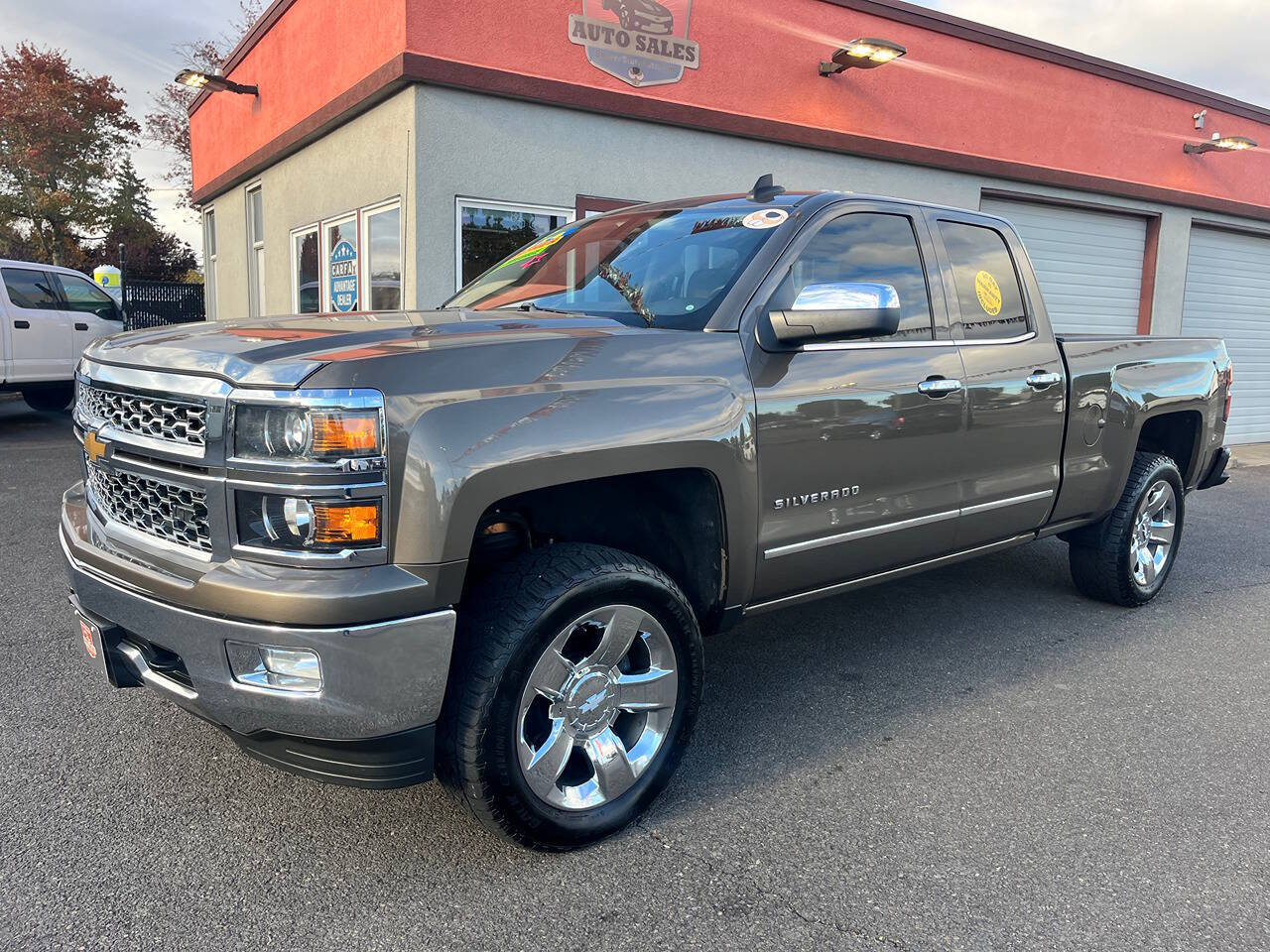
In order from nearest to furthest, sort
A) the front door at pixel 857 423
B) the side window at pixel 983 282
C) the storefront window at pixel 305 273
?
the front door at pixel 857 423, the side window at pixel 983 282, the storefront window at pixel 305 273

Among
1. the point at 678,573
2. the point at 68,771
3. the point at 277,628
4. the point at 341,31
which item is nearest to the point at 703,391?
the point at 678,573

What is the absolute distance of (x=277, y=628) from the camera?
2180mm

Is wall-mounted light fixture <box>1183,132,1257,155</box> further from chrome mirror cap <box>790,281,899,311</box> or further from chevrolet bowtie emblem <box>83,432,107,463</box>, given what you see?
chevrolet bowtie emblem <box>83,432,107,463</box>

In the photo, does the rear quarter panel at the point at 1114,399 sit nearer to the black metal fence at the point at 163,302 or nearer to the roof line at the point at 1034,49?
the roof line at the point at 1034,49

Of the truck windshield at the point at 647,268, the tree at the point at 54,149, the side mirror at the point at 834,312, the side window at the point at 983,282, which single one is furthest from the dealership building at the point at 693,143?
Answer: the tree at the point at 54,149

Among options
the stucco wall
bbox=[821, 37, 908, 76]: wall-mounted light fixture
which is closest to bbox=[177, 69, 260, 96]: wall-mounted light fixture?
the stucco wall

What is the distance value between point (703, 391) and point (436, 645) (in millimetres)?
1137

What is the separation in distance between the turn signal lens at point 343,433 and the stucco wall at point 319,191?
628 centimetres

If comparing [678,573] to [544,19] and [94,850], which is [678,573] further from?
[544,19]

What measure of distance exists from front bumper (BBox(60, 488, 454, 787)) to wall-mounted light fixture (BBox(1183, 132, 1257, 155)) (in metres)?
15.5

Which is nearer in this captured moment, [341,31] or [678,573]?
[678,573]

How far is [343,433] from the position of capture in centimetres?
219

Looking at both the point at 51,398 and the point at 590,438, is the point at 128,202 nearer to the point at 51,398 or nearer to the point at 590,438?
the point at 51,398

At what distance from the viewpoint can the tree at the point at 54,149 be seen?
29.3 meters
